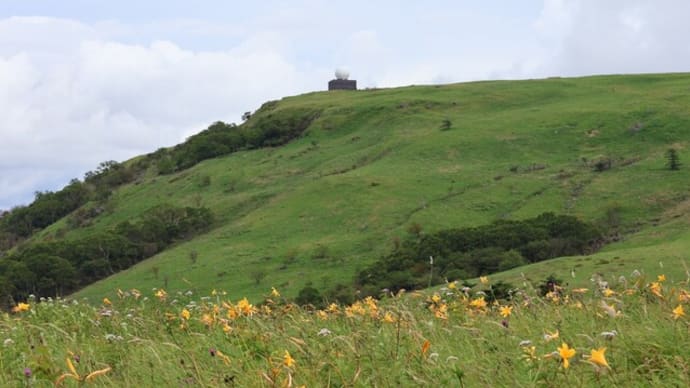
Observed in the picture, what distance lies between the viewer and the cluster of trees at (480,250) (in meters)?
63.7

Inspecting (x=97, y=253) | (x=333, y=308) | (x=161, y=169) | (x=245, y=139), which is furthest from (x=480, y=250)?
(x=161, y=169)

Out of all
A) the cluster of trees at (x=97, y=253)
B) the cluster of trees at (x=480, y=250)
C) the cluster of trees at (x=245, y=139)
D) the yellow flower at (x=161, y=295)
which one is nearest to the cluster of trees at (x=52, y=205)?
the cluster of trees at (x=245, y=139)

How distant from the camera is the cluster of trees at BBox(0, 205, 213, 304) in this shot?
89688 millimetres

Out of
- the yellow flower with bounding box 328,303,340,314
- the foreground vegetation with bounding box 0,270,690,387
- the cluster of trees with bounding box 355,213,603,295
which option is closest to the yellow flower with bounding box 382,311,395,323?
the foreground vegetation with bounding box 0,270,690,387

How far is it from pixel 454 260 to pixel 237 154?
7773 cm

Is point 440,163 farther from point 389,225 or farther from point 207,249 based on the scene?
point 207,249

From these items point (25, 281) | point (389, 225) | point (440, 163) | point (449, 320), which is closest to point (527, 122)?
point (440, 163)

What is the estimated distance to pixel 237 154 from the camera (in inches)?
5413

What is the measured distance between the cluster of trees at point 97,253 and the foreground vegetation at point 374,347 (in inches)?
3250

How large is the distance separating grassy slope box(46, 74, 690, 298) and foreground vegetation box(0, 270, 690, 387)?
37.0 meters

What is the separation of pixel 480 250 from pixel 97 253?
53220mm

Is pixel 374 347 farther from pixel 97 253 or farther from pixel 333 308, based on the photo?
pixel 97 253

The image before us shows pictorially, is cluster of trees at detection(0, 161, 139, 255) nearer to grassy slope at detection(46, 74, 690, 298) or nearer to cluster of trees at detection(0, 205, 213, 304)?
grassy slope at detection(46, 74, 690, 298)

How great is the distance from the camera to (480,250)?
223ft
